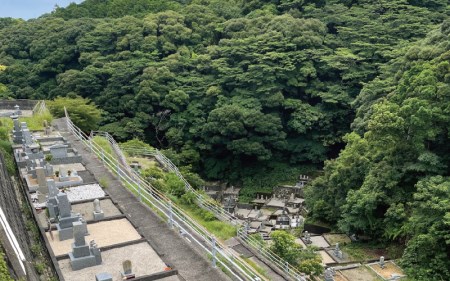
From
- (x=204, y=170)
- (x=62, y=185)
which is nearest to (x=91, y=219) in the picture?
(x=62, y=185)

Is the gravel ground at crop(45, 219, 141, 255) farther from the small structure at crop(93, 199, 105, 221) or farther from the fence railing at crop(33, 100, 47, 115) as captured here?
the fence railing at crop(33, 100, 47, 115)

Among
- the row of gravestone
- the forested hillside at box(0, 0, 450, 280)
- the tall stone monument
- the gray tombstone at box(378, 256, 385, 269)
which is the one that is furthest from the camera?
the forested hillside at box(0, 0, 450, 280)

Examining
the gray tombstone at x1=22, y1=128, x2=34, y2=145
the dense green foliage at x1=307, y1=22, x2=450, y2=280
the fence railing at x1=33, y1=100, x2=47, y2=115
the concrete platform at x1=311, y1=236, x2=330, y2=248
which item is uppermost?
the fence railing at x1=33, y1=100, x2=47, y2=115

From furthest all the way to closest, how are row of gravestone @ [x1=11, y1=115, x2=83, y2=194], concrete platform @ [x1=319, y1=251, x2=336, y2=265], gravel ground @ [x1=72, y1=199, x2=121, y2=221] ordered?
concrete platform @ [x1=319, y1=251, x2=336, y2=265]
row of gravestone @ [x1=11, y1=115, x2=83, y2=194]
gravel ground @ [x1=72, y1=199, x2=121, y2=221]

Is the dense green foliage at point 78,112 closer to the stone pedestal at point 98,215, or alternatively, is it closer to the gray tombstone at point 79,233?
the stone pedestal at point 98,215

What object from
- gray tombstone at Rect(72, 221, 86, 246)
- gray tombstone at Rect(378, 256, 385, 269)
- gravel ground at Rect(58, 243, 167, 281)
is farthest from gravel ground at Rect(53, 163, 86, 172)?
gray tombstone at Rect(378, 256, 385, 269)

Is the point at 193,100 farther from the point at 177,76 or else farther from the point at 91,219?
the point at 91,219
